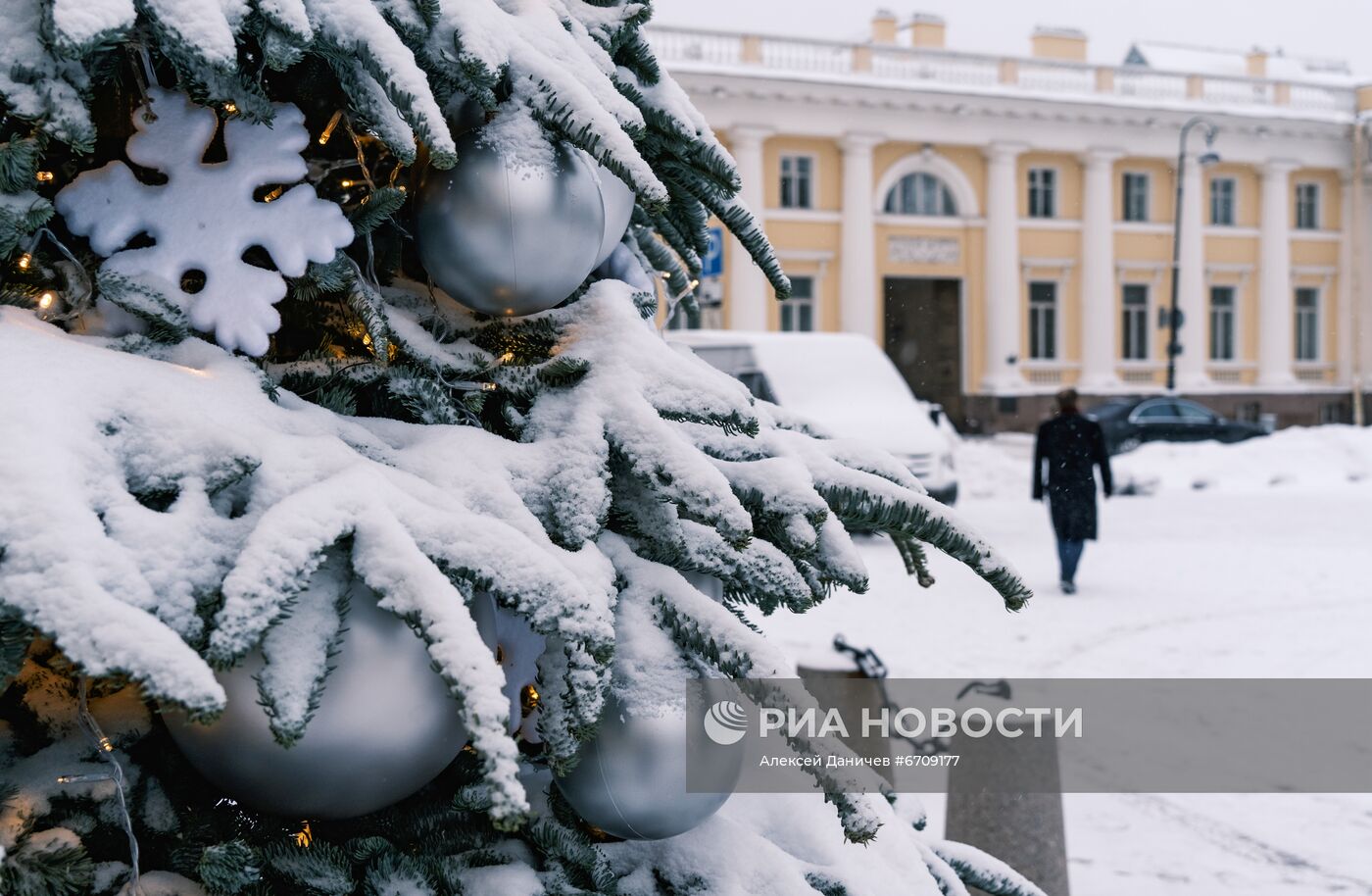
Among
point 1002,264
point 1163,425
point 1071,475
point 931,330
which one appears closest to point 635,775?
point 1071,475

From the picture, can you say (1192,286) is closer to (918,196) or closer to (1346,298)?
(1346,298)

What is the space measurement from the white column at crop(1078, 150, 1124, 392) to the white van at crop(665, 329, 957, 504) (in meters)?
18.3

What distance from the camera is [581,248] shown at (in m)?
1.16

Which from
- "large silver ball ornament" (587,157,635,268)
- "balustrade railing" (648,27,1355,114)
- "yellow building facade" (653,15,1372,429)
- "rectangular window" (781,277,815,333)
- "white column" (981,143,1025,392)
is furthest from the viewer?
"white column" (981,143,1025,392)

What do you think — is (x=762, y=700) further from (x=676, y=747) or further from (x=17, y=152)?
(x=17, y=152)

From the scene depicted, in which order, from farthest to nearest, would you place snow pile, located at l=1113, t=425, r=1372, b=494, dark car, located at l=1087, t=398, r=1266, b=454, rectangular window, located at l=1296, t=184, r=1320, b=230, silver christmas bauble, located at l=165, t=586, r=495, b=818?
rectangular window, located at l=1296, t=184, r=1320, b=230 < dark car, located at l=1087, t=398, r=1266, b=454 < snow pile, located at l=1113, t=425, r=1372, b=494 < silver christmas bauble, located at l=165, t=586, r=495, b=818

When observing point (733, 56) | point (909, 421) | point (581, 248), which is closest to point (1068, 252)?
point (733, 56)

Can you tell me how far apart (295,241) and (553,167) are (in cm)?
24

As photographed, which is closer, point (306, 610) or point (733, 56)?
point (306, 610)

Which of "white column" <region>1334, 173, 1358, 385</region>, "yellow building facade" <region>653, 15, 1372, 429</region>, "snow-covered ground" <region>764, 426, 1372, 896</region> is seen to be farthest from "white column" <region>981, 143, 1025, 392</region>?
"snow-covered ground" <region>764, 426, 1372, 896</region>

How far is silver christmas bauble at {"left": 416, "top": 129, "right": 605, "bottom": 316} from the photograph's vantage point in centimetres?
111

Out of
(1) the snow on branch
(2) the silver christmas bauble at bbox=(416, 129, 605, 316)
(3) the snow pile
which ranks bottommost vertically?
(3) the snow pile

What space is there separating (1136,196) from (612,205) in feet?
102

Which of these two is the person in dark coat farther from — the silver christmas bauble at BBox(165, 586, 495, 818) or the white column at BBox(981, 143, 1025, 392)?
the white column at BBox(981, 143, 1025, 392)
